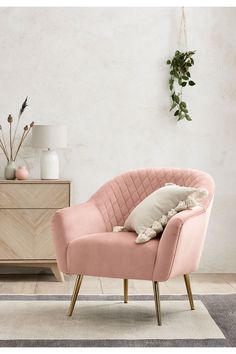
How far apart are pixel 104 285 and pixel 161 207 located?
1246mm

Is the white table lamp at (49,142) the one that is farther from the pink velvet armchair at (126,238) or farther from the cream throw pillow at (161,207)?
the cream throw pillow at (161,207)

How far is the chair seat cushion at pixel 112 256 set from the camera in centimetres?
360

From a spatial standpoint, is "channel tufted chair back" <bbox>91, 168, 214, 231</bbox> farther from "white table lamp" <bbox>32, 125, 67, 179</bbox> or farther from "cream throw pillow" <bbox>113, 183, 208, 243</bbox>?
"white table lamp" <bbox>32, 125, 67, 179</bbox>

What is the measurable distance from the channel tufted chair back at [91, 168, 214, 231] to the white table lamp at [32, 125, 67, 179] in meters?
0.85

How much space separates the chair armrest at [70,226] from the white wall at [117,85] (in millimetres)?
1280

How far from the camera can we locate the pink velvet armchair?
3.57m

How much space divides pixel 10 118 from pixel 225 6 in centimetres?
189

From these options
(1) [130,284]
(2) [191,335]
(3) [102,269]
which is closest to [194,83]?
(1) [130,284]

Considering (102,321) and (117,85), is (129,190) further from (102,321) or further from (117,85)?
(117,85)

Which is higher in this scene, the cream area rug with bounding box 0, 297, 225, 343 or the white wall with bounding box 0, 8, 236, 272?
the white wall with bounding box 0, 8, 236, 272

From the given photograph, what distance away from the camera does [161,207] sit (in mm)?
3801

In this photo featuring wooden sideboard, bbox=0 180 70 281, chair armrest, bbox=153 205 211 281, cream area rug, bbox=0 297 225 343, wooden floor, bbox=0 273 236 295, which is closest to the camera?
cream area rug, bbox=0 297 225 343

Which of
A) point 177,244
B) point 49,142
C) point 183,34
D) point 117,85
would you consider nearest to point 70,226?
point 177,244

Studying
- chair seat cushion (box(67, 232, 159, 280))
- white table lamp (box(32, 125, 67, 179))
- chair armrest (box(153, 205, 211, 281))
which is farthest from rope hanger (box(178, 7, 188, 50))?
chair seat cushion (box(67, 232, 159, 280))
